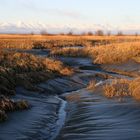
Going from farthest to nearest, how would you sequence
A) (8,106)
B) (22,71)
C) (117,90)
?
1. (22,71)
2. (117,90)
3. (8,106)

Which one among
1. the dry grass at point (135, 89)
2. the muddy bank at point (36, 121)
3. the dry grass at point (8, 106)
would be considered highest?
the dry grass at point (135, 89)

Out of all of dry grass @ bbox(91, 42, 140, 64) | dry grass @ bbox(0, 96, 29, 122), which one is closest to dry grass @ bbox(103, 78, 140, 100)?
dry grass @ bbox(0, 96, 29, 122)

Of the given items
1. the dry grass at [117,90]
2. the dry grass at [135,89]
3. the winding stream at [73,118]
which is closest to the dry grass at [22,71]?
the winding stream at [73,118]

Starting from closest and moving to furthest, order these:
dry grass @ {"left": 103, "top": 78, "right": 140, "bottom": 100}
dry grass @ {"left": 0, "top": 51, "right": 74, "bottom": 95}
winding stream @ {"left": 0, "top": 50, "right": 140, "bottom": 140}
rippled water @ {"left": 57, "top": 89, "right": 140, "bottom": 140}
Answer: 1. rippled water @ {"left": 57, "top": 89, "right": 140, "bottom": 140}
2. winding stream @ {"left": 0, "top": 50, "right": 140, "bottom": 140}
3. dry grass @ {"left": 103, "top": 78, "right": 140, "bottom": 100}
4. dry grass @ {"left": 0, "top": 51, "right": 74, "bottom": 95}

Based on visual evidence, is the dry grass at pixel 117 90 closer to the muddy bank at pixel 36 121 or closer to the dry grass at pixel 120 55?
the muddy bank at pixel 36 121

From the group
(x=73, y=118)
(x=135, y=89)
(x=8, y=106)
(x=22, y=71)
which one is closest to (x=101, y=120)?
(x=73, y=118)

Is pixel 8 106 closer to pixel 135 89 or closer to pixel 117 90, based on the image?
pixel 135 89

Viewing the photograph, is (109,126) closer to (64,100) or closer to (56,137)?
(56,137)

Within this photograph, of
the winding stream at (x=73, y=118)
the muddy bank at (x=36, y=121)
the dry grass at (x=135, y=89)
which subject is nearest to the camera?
the winding stream at (x=73, y=118)

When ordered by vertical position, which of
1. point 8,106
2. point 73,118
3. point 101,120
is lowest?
point 73,118

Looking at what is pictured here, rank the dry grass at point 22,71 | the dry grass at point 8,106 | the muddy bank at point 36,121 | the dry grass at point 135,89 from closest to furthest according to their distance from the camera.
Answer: the muddy bank at point 36,121 → the dry grass at point 8,106 → the dry grass at point 135,89 → the dry grass at point 22,71

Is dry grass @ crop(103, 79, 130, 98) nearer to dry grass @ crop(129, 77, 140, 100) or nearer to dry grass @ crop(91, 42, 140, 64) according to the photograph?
dry grass @ crop(129, 77, 140, 100)

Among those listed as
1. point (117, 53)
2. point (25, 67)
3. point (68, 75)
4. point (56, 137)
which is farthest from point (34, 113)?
point (117, 53)

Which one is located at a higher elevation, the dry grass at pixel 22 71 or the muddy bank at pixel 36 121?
the dry grass at pixel 22 71
